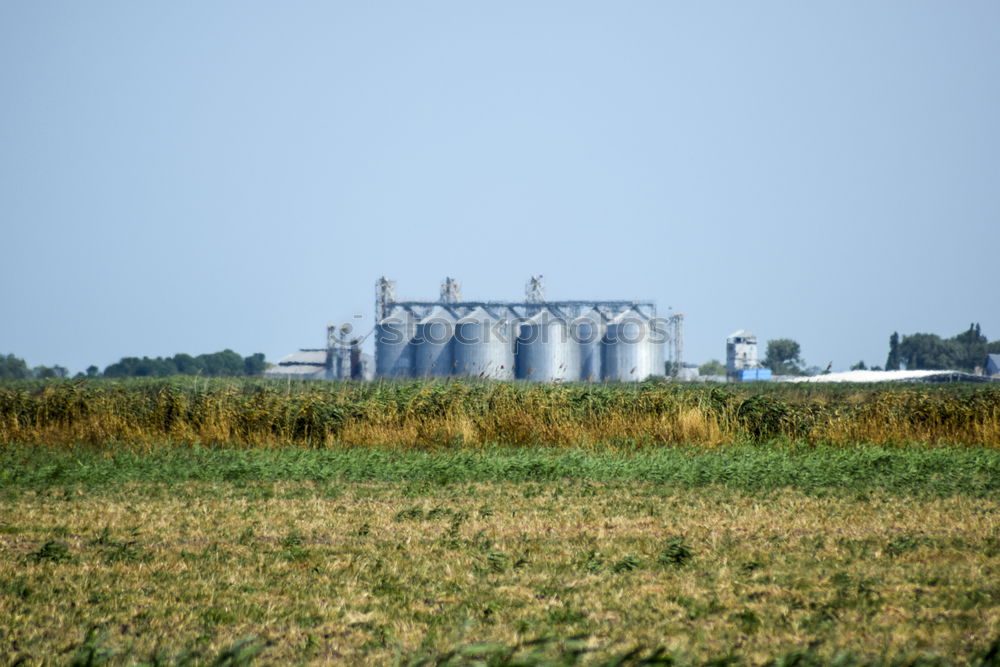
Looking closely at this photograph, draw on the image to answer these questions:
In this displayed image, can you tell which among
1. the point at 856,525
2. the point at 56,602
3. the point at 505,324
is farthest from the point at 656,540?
the point at 505,324

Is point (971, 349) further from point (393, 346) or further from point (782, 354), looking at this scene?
point (393, 346)

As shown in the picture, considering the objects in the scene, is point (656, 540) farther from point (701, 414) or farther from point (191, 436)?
point (191, 436)

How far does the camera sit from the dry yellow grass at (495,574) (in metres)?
5.88

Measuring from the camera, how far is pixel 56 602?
6789mm

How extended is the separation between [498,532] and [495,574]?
1789mm

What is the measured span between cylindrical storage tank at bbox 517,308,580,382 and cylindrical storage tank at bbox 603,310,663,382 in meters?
3.09

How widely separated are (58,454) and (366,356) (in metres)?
60.8

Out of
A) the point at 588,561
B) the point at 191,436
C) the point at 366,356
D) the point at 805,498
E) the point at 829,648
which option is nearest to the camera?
the point at 829,648

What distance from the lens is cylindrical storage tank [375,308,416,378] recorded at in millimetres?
69562

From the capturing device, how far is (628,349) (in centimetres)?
7012

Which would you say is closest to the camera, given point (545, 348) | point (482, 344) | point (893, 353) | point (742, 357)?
point (482, 344)

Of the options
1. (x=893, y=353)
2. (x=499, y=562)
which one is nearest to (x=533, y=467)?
(x=499, y=562)

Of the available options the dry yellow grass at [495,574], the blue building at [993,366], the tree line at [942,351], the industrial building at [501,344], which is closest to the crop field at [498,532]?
the dry yellow grass at [495,574]

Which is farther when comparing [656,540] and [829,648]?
[656,540]
